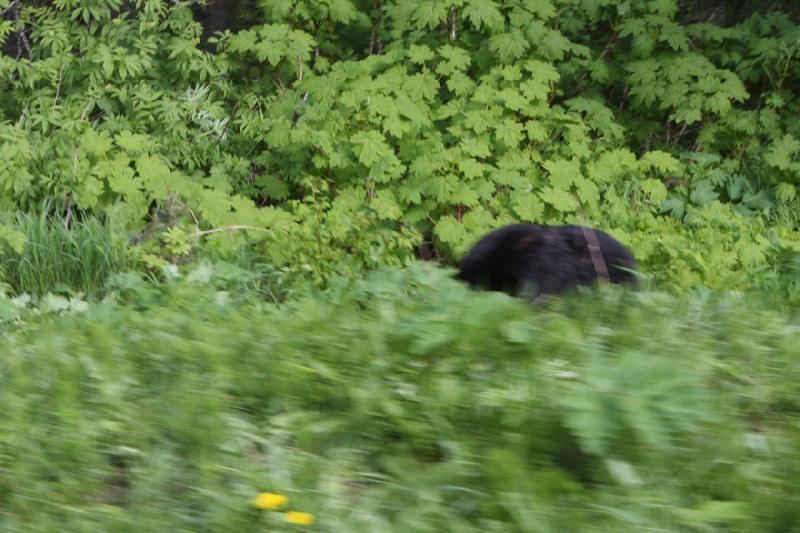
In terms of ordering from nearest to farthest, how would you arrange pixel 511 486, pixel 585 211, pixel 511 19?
pixel 511 486
pixel 585 211
pixel 511 19

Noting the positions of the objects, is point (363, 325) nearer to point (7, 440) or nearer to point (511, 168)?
point (7, 440)

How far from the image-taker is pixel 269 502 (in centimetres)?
210

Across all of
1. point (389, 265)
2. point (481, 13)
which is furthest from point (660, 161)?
point (389, 265)

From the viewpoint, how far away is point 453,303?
9.33 feet

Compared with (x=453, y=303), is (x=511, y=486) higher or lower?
lower

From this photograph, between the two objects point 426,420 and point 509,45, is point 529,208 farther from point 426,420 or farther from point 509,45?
point 426,420

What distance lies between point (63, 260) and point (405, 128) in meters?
2.77

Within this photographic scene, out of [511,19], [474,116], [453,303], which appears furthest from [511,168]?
[453,303]

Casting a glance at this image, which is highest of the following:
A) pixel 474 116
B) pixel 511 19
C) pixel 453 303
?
pixel 511 19

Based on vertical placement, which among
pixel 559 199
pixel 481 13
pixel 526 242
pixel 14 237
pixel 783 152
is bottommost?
pixel 14 237

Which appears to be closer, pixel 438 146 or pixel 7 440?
pixel 7 440

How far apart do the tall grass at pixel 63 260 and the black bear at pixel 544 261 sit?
2526 millimetres

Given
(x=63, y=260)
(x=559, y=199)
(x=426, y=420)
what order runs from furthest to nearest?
(x=559, y=199) < (x=63, y=260) < (x=426, y=420)

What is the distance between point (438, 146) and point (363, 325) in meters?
4.29
